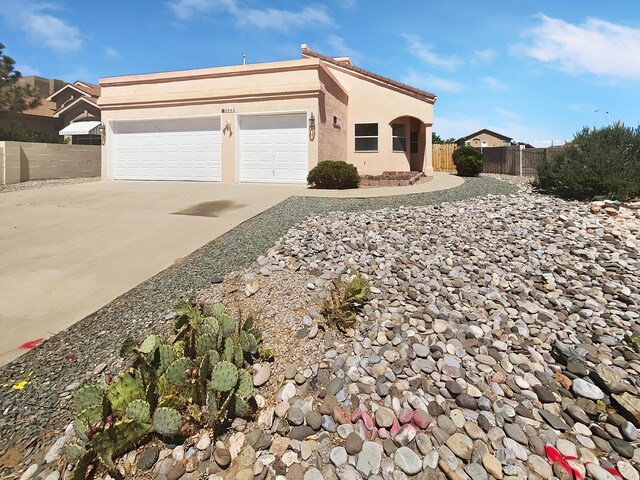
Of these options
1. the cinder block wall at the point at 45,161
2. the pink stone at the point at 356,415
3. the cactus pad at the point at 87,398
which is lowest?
the pink stone at the point at 356,415

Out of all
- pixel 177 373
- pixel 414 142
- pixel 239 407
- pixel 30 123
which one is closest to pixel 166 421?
pixel 177 373

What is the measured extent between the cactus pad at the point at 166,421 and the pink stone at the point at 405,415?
160cm

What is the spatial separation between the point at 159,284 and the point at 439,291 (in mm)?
3500

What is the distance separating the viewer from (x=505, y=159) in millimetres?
22484

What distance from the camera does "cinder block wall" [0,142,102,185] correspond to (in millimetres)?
15688

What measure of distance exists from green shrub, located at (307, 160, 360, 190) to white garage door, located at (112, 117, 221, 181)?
4557 millimetres

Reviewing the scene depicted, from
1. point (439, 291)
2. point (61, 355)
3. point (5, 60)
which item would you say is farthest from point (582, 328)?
point (5, 60)

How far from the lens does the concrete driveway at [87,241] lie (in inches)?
177

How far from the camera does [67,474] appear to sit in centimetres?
262

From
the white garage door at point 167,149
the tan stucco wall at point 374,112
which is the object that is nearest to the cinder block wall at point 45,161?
the white garage door at point 167,149

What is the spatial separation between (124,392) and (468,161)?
18302 millimetres

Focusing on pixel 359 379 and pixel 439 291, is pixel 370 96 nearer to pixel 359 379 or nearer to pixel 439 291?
pixel 439 291

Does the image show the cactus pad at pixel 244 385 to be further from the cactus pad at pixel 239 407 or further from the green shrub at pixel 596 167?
the green shrub at pixel 596 167

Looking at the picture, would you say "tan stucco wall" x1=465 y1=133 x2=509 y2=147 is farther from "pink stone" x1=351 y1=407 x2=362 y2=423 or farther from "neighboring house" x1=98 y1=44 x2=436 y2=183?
"pink stone" x1=351 y1=407 x2=362 y2=423
